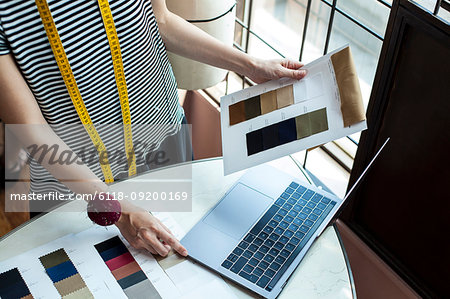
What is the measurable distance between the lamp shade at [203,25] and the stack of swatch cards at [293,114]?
0.64m

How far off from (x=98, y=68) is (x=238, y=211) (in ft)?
1.60

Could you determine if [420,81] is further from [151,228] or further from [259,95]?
[151,228]

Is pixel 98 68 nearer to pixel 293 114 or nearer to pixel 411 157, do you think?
pixel 293 114

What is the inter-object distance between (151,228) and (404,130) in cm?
87

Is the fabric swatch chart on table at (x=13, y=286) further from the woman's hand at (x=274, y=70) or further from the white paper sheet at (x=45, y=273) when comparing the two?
the woman's hand at (x=274, y=70)

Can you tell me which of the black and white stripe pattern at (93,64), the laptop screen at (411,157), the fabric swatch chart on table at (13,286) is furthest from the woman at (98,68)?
the laptop screen at (411,157)

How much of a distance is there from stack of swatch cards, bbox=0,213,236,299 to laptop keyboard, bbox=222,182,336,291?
70 millimetres

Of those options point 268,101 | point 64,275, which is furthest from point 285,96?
point 64,275

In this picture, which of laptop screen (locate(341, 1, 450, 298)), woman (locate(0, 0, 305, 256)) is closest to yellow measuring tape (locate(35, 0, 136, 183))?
Answer: woman (locate(0, 0, 305, 256))

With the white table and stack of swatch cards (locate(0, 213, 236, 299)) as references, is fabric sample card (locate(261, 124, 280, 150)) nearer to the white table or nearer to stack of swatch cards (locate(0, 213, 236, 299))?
the white table

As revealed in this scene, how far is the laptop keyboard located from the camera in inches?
44.9

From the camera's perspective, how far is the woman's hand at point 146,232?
116cm

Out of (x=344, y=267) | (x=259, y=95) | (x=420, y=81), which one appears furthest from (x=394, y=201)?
(x=259, y=95)

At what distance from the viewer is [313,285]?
1145 millimetres
